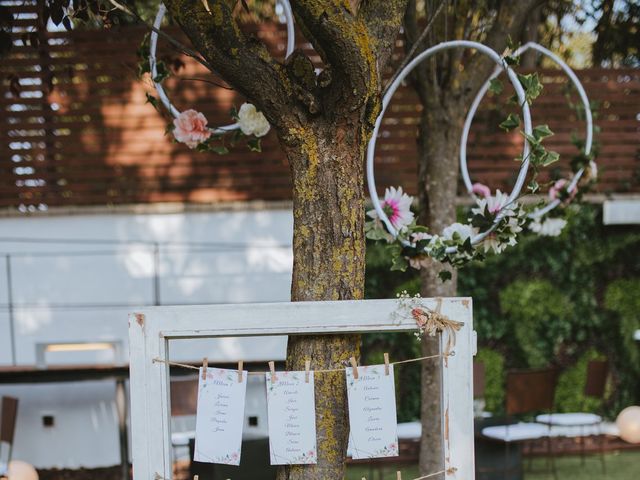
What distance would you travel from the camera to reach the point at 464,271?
23.9ft

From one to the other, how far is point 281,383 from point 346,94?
96 cm

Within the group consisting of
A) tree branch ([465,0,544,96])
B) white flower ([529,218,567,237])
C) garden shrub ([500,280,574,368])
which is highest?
tree branch ([465,0,544,96])

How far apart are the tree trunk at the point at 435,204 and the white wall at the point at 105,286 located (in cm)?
293

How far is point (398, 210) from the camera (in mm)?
3064

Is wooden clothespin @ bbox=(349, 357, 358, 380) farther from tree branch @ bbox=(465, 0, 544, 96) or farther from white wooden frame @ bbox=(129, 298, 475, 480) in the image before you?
tree branch @ bbox=(465, 0, 544, 96)

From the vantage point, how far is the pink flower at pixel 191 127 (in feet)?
10.8

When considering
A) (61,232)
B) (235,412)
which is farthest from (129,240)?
(235,412)

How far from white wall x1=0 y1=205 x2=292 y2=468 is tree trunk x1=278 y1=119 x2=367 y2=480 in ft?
14.5

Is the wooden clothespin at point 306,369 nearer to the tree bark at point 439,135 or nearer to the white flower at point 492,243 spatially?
the white flower at point 492,243

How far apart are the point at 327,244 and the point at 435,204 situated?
1.99 m

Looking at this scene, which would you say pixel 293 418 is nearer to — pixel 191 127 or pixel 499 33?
pixel 191 127

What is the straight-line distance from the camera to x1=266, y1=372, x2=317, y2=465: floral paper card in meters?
2.32

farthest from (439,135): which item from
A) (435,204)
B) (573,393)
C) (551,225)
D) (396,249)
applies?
(573,393)

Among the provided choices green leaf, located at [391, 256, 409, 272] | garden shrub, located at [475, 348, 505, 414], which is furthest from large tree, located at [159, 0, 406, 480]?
garden shrub, located at [475, 348, 505, 414]
